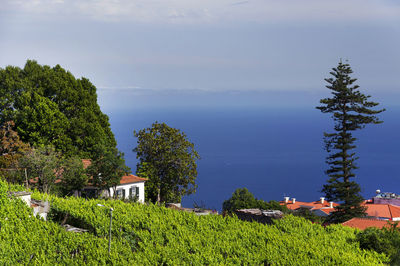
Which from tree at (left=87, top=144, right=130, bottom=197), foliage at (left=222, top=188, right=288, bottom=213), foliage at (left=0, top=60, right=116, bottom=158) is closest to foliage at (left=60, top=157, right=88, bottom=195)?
tree at (left=87, top=144, right=130, bottom=197)

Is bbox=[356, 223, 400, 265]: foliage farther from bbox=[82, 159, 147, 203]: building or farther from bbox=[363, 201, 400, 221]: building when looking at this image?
bbox=[363, 201, 400, 221]: building

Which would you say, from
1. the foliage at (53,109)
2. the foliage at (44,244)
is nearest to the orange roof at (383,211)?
the foliage at (53,109)

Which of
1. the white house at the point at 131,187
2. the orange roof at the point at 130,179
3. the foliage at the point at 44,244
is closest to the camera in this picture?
the foliage at the point at 44,244

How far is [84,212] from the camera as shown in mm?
22562

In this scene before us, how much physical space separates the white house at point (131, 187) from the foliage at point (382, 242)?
27.7m

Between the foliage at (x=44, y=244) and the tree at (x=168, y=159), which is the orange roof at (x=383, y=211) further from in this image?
the foliage at (x=44, y=244)

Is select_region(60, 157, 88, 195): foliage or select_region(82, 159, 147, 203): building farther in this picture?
select_region(82, 159, 147, 203): building

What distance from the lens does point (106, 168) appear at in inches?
1495

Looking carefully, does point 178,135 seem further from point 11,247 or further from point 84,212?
point 11,247

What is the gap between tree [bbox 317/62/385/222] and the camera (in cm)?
4397

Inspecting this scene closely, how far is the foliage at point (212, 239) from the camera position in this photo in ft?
59.6

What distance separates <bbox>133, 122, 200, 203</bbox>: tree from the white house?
1.08 m

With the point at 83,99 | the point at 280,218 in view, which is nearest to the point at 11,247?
the point at 280,218

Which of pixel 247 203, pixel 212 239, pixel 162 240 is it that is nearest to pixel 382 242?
pixel 212 239
